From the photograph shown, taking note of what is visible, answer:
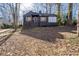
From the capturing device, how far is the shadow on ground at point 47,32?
3037mm

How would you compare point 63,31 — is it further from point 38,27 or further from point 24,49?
point 24,49

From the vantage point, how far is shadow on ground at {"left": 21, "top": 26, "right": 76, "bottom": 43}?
3.04 m

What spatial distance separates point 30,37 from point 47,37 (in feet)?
0.68

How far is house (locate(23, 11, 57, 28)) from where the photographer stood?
3027mm

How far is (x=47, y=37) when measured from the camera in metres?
3.04

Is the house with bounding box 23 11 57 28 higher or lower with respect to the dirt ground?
higher

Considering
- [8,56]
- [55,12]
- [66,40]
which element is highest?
[55,12]

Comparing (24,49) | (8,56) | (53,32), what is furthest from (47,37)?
(8,56)

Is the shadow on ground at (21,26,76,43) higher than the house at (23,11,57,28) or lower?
lower

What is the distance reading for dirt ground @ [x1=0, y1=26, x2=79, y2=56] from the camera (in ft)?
9.93

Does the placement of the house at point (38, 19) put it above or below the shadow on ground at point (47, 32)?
above

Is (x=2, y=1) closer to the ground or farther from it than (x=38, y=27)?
farther from it

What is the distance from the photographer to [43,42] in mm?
3033

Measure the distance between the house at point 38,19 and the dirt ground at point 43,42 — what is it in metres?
0.06
